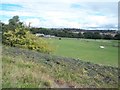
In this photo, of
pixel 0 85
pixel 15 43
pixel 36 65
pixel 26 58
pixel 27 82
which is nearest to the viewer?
pixel 0 85

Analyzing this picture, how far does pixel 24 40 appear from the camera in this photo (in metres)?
15.7

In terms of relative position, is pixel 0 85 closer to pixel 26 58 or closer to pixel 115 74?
pixel 26 58

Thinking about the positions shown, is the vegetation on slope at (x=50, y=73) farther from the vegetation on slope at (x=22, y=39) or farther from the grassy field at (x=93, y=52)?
the vegetation on slope at (x=22, y=39)

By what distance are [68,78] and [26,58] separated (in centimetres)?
167

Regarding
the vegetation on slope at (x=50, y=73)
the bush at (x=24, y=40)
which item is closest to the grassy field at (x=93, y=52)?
the bush at (x=24, y=40)

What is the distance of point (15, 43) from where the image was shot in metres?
15.6

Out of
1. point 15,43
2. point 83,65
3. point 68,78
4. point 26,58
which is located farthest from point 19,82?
point 15,43

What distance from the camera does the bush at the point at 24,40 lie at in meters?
15.4

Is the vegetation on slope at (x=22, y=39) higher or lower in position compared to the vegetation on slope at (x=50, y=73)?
higher

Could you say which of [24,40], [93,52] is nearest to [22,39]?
[24,40]

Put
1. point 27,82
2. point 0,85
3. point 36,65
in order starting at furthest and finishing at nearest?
1. point 36,65
2. point 27,82
3. point 0,85

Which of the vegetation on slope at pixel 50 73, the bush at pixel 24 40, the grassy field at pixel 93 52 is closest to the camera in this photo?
the vegetation on slope at pixel 50 73

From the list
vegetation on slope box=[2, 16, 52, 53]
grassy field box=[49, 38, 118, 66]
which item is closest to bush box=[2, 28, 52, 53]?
vegetation on slope box=[2, 16, 52, 53]

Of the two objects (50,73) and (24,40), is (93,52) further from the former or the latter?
(50,73)
